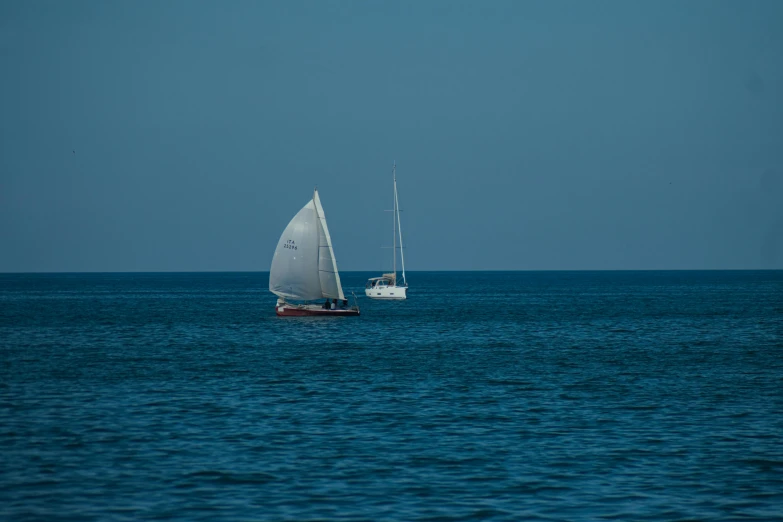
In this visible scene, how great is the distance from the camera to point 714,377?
4662cm

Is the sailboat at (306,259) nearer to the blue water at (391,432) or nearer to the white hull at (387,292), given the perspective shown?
the blue water at (391,432)

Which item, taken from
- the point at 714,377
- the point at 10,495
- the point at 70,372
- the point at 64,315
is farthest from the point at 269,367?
the point at 64,315

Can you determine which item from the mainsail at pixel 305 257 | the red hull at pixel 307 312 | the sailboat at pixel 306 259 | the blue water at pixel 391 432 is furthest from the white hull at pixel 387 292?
the blue water at pixel 391 432

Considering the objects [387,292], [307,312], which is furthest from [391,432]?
[387,292]

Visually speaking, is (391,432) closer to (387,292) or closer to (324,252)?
(324,252)

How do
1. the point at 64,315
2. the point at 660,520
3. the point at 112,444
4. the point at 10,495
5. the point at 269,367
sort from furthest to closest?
the point at 64,315
the point at 269,367
the point at 112,444
the point at 10,495
the point at 660,520

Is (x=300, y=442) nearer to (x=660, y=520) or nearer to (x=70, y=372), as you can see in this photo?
(x=660, y=520)

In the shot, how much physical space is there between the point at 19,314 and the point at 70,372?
74.0 meters

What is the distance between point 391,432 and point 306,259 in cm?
6141

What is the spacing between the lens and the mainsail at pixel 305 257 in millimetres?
90500

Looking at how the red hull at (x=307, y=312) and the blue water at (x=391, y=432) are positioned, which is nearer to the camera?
the blue water at (x=391, y=432)

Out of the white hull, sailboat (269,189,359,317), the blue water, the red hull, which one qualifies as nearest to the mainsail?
sailboat (269,189,359,317)

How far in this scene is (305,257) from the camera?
90812mm

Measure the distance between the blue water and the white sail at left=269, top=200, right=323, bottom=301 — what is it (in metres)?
24.9
